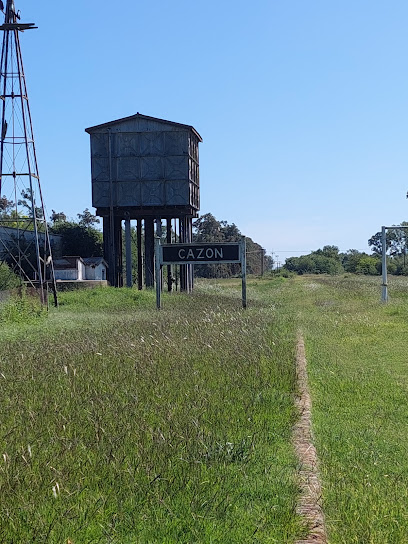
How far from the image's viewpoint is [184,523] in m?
4.01

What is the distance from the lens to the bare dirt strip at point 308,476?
404 centimetres

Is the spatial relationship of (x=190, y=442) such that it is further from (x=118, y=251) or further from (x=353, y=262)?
(x=353, y=262)

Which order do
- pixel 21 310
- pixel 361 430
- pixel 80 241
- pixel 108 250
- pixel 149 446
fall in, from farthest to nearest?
pixel 80 241 → pixel 108 250 → pixel 21 310 → pixel 361 430 → pixel 149 446

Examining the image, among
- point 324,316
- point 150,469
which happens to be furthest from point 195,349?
point 324,316

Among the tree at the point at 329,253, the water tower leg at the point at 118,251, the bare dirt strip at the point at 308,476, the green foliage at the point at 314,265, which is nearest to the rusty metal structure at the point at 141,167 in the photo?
the water tower leg at the point at 118,251

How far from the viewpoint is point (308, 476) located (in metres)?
4.91

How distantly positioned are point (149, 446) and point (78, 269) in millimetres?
30238

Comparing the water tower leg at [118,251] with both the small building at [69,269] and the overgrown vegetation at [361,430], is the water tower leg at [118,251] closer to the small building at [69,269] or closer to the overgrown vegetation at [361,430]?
the small building at [69,269]

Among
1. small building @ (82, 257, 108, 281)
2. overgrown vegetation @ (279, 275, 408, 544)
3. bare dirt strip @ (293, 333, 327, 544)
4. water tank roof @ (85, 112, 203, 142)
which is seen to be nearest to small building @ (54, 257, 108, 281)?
small building @ (82, 257, 108, 281)

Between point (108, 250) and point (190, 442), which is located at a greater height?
point (108, 250)

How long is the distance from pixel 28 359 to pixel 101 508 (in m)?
5.87

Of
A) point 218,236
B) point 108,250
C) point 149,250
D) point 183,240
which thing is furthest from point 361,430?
point 218,236

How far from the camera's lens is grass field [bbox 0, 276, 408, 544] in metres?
4.05

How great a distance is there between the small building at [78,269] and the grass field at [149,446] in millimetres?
24733
